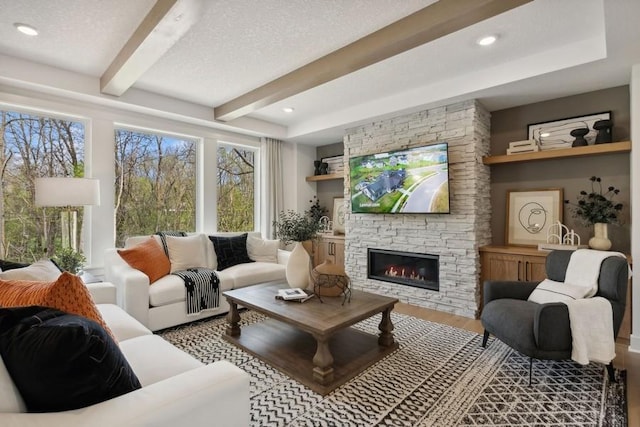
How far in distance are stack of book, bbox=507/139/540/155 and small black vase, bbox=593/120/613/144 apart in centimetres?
50

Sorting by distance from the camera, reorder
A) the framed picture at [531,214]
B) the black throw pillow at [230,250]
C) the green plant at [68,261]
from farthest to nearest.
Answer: the black throw pillow at [230,250] < the framed picture at [531,214] < the green plant at [68,261]

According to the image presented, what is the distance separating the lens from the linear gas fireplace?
3934mm

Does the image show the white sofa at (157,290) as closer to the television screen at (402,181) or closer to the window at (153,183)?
the window at (153,183)

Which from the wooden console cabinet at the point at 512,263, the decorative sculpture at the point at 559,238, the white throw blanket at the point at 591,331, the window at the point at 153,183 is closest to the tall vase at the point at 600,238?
the decorative sculpture at the point at 559,238

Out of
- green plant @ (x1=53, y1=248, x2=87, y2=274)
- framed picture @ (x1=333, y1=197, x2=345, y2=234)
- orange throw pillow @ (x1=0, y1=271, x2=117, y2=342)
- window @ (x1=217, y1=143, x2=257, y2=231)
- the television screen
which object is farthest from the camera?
framed picture @ (x1=333, y1=197, x2=345, y2=234)

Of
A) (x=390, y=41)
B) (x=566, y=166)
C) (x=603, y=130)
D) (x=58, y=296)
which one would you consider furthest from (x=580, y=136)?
(x=58, y=296)

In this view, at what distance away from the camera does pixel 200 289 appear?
10.8 feet

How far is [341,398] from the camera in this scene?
77.2 inches

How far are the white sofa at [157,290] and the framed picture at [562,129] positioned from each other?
11.4 feet

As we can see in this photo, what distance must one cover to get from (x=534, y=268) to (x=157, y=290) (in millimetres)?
3733

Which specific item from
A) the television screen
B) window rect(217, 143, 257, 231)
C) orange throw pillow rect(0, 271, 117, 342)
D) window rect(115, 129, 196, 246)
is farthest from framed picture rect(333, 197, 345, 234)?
orange throw pillow rect(0, 271, 117, 342)

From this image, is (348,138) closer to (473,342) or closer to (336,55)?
(336,55)

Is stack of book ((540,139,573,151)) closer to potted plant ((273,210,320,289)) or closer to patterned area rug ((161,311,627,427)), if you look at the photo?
patterned area rug ((161,311,627,427))

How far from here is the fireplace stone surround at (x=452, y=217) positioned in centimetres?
353
